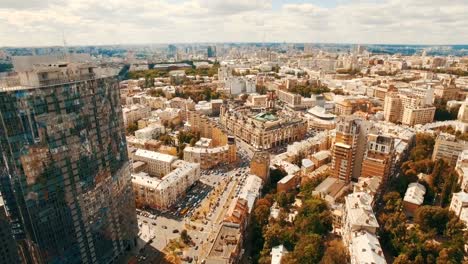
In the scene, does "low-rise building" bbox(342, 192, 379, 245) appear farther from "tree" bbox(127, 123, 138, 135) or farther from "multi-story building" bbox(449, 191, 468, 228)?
"tree" bbox(127, 123, 138, 135)

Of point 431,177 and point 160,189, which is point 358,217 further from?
point 160,189

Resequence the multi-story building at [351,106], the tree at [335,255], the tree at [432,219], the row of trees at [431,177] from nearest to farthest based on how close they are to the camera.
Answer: the tree at [335,255]
the tree at [432,219]
the row of trees at [431,177]
the multi-story building at [351,106]

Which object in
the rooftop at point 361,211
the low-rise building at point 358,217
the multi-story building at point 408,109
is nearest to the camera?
the low-rise building at point 358,217

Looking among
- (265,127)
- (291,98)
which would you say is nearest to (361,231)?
(265,127)

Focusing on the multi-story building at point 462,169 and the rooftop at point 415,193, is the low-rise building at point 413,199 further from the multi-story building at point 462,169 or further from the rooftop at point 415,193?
the multi-story building at point 462,169

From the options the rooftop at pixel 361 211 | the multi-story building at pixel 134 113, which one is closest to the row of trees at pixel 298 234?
the rooftop at pixel 361 211

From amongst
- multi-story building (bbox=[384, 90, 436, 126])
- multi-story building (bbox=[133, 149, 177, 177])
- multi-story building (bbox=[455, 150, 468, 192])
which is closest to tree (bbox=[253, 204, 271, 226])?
multi-story building (bbox=[133, 149, 177, 177])
